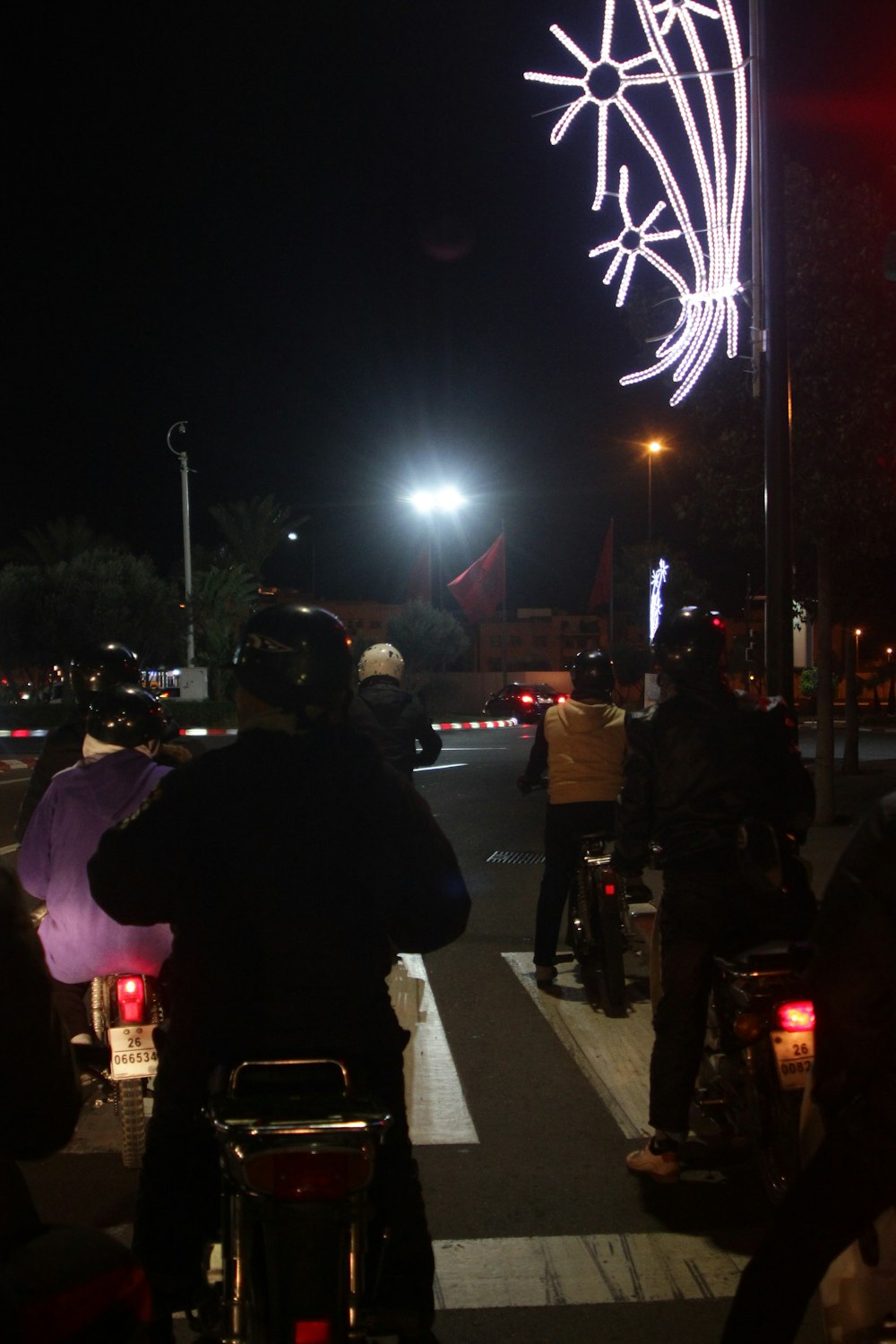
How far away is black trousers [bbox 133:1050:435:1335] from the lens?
2.70 metres

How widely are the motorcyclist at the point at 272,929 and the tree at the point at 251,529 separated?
173ft

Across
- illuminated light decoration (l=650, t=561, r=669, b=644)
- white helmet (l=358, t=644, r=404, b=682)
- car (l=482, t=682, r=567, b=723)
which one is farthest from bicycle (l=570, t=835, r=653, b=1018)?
car (l=482, t=682, r=567, b=723)

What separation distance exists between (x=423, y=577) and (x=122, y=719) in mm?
40138

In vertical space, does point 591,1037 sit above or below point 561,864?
below

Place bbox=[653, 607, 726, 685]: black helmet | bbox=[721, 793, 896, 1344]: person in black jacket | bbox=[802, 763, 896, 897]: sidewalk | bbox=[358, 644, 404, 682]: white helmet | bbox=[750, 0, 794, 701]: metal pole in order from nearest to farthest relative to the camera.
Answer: bbox=[721, 793, 896, 1344]: person in black jacket, bbox=[653, 607, 726, 685]: black helmet, bbox=[358, 644, 404, 682]: white helmet, bbox=[750, 0, 794, 701]: metal pole, bbox=[802, 763, 896, 897]: sidewalk

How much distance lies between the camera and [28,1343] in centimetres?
183

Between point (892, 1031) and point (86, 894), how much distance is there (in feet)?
9.99

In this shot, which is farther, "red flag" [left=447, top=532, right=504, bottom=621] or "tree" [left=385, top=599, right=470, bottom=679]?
"tree" [left=385, top=599, right=470, bottom=679]

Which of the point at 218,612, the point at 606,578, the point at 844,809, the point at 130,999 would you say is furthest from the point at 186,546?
the point at 130,999

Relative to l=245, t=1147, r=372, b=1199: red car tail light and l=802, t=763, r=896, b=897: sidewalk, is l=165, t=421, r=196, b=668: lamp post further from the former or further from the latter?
l=245, t=1147, r=372, b=1199: red car tail light

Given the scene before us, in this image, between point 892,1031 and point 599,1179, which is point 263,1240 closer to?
point 892,1031

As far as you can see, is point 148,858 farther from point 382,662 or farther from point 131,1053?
point 382,662

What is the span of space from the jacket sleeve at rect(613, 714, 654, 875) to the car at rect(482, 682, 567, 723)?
135 ft

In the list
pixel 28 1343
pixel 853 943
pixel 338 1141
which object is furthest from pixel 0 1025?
pixel 853 943
